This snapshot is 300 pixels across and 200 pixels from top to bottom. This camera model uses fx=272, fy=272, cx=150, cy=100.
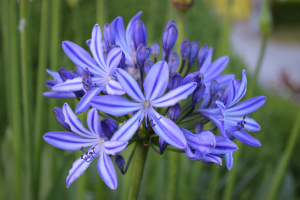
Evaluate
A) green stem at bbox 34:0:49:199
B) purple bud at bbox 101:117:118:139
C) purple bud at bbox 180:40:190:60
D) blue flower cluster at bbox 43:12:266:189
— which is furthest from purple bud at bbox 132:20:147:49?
green stem at bbox 34:0:49:199

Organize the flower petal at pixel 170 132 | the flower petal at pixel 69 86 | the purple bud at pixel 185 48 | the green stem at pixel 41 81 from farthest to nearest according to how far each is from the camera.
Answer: the green stem at pixel 41 81 → the purple bud at pixel 185 48 → the flower petal at pixel 69 86 → the flower petal at pixel 170 132

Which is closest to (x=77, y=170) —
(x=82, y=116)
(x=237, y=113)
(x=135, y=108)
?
(x=135, y=108)

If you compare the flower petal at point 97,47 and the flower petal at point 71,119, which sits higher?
the flower petal at point 97,47

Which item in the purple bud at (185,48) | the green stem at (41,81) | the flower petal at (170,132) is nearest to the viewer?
the flower petal at (170,132)

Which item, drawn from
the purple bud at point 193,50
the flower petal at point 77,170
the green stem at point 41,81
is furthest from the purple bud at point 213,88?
the green stem at point 41,81

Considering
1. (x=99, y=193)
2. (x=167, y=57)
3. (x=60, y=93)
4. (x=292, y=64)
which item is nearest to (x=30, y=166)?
(x=99, y=193)

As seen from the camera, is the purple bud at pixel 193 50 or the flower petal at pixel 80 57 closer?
the flower petal at pixel 80 57

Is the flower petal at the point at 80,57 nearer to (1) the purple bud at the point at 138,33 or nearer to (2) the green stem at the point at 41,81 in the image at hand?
(1) the purple bud at the point at 138,33
